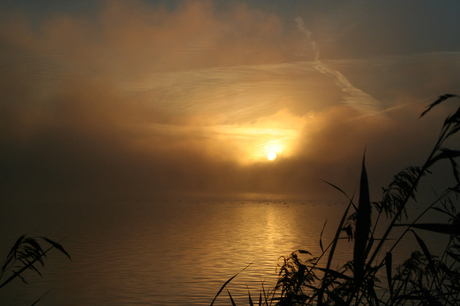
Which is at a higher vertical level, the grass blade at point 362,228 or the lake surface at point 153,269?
the grass blade at point 362,228

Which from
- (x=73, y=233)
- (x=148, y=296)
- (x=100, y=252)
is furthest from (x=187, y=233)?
(x=148, y=296)

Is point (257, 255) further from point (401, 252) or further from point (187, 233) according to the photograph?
point (187, 233)

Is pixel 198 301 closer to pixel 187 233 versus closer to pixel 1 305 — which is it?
pixel 1 305

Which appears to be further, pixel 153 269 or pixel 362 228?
pixel 153 269

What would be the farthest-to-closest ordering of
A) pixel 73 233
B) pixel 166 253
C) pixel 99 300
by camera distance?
pixel 73 233, pixel 166 253, pixel 99 300

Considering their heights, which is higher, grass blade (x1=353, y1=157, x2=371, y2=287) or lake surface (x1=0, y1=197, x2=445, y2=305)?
grass blade (x1=353, y1=157, x2=371, y2=287)

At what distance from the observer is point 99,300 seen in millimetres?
17812

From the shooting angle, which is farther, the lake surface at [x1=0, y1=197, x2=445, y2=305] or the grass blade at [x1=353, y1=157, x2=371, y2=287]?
the lake surface at [x1=0, y1=197, x2=445, y2=305]

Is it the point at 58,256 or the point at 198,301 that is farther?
the point at 58,256

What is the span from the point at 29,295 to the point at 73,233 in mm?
26506

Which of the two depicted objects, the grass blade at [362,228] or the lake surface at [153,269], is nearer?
the grass blade at [362,228]

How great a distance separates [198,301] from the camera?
56.3ft

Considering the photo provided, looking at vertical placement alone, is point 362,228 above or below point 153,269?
above

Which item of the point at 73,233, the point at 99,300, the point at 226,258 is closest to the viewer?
the point at 99,300
